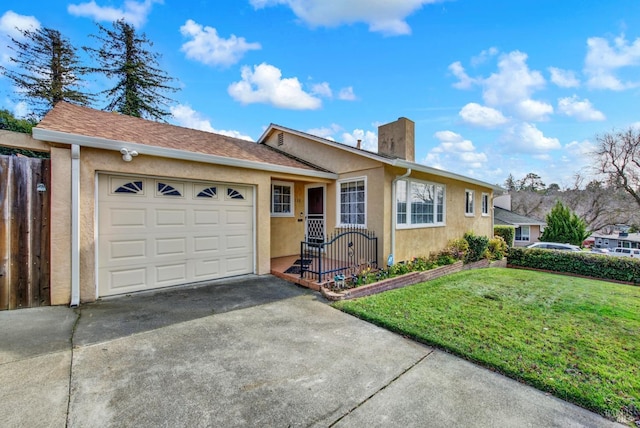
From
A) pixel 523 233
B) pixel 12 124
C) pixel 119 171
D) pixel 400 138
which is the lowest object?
pixel 523 233

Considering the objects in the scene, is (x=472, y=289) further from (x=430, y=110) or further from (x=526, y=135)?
(x=526, y=135)

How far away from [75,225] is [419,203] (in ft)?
28.7

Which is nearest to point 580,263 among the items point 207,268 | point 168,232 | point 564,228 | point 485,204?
point 485,204

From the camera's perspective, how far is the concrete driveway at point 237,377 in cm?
243

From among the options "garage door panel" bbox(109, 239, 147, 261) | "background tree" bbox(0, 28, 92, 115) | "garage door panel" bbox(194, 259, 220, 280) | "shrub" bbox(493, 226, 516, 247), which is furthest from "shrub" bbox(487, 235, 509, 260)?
"background tree" bbox(0, 28, 92, 115)

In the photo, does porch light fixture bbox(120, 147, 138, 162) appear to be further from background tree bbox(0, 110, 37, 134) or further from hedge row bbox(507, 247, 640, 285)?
background tree bbox(0, 110, 37, 134)

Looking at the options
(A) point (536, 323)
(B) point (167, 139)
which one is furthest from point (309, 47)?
(A) point (536, 323)

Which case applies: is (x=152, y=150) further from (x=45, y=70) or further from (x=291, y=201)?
(x=45, y=70)

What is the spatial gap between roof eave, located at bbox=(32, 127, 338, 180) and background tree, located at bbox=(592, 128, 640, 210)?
3268 centimetres

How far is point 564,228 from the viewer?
67.3ft

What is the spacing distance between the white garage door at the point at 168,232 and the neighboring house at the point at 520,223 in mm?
23646

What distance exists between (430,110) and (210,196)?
36.6 feet

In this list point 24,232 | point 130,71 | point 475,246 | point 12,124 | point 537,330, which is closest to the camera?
point 537,330

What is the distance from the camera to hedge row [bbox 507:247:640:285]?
1013 cm
